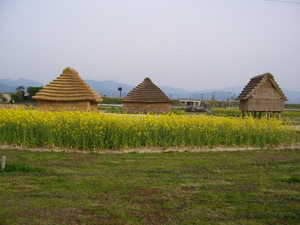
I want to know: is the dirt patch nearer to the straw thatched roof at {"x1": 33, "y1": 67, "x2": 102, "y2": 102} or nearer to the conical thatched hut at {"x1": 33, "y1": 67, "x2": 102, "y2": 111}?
the conical thatched hut at {"x1": 33, "y1": 67, "x2": 102, "y2": 111}

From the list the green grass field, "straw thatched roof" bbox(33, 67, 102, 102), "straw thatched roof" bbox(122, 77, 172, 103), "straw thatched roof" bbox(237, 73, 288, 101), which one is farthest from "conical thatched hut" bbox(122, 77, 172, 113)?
the green grass field

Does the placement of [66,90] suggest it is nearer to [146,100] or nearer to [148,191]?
[146,100]

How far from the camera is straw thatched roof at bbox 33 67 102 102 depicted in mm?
19109

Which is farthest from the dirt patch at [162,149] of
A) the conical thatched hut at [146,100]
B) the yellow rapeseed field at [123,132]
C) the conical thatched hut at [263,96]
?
the conical thatched hut at [146,100]

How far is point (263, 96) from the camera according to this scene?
21.6m

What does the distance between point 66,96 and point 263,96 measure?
1465cm

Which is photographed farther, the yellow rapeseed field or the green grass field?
the yellow rapeseed field

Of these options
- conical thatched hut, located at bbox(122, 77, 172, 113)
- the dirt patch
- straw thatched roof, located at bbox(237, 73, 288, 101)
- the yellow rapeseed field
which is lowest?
the dirt patch

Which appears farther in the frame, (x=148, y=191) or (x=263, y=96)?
(x=263, y=96)

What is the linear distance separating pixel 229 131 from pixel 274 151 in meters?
1.85

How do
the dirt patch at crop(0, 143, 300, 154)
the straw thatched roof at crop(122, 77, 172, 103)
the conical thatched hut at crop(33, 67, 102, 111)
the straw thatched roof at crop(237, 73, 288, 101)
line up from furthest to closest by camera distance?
the straw thatched roof at crop(122, 77, 172, 103) → the straw thatched roof at crop(237, 73, 288, 101) → the conical thatched hut at crop(33, 67, 102, 111) → the dirt patch at crop(0, 143, 300, 154)

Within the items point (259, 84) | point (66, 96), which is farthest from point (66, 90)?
point (259, 84)

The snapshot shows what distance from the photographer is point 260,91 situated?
21516 mm

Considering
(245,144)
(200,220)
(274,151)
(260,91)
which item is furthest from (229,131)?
(260,91)
